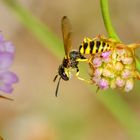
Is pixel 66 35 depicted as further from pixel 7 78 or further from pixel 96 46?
pixel 7 78

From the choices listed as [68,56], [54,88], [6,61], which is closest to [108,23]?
[68,56]

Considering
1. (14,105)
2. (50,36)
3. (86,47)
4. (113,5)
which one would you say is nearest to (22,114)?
(14,105)

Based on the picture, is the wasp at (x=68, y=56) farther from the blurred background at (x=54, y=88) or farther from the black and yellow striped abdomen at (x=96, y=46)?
the blurred background at (x=54, y=88)

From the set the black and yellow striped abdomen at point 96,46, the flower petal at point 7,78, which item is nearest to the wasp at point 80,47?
the black and yellow striped abdomen at point 96,46

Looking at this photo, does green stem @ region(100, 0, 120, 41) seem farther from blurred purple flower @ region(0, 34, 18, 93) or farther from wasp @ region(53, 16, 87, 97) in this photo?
blurred purple flower @ region(0, 34, 18, 93)

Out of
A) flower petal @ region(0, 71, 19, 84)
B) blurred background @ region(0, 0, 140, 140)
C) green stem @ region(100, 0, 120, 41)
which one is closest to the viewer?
green stem @ region(100, 0, 120, 41)

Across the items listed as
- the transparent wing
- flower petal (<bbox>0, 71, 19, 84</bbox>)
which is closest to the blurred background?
flower petal (<bbox>0, 71, 19, 84</bbox>)
